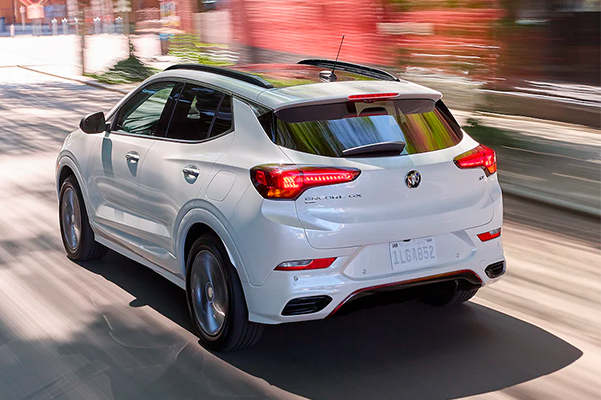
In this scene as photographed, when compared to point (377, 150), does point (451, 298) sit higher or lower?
lower

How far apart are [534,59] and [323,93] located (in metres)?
9.63

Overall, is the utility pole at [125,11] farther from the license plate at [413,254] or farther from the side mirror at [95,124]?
the license plate at [413,254]

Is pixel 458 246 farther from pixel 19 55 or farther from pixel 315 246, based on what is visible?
pixel 19 55

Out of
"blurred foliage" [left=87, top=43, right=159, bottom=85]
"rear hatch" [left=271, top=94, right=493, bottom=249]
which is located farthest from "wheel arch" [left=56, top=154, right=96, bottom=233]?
"blurred foliage" [left=87, top=43, right=159, bottom=85]

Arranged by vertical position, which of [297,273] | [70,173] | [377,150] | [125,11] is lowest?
[297,273]

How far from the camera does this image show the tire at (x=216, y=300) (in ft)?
15.4

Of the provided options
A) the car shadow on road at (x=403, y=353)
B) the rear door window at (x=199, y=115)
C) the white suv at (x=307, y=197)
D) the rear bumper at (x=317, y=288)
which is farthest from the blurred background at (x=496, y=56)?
the rear door window at (x=199, y=115)

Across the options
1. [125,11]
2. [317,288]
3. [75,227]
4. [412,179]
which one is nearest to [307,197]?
[317,288]

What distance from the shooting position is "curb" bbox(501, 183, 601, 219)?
911 cm

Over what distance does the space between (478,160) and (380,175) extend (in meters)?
0.77

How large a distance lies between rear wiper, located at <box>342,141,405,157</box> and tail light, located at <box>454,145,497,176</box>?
388 millimetres

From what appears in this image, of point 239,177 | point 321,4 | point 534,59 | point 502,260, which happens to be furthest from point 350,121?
point 321,4

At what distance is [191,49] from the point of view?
85.9ft

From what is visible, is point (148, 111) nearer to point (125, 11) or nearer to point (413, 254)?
point (413, 254)
